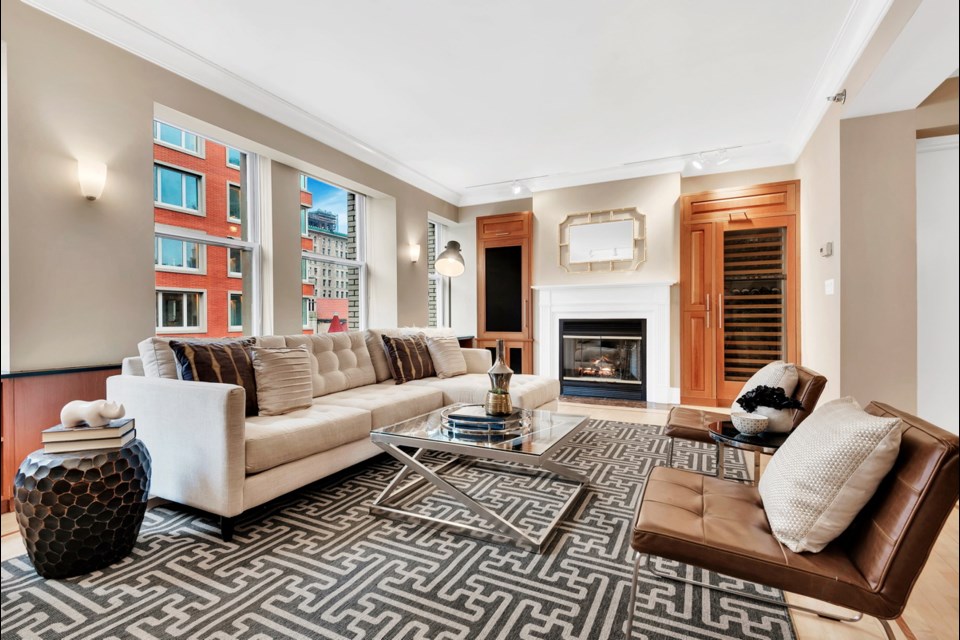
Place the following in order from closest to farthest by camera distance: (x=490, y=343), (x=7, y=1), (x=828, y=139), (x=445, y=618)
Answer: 1. (x=445, y=618)
2. (x=7, y=1)
3. (x=828, y=139)
4. (x=490, y=343)

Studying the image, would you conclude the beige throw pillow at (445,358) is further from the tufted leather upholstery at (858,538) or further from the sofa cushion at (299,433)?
the tufted leather upholstery at (858,538)

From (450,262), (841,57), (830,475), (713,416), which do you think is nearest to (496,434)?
(830,475)

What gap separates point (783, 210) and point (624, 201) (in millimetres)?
1561

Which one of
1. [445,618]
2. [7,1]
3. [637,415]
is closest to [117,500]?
[445,618]

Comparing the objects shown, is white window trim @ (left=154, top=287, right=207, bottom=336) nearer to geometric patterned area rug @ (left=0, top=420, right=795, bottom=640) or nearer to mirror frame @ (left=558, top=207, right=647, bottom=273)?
geometric patterned area rug @ (left=0, top=420, right=795, bottom=640)

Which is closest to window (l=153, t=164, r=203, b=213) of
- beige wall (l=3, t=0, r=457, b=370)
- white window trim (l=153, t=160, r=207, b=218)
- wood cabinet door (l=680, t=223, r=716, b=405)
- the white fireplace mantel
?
white window trim (l=153, t=160, r=207, b=218)

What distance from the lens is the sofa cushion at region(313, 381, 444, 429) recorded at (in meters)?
2.78

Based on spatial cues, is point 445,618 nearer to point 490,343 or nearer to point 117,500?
point 117,500

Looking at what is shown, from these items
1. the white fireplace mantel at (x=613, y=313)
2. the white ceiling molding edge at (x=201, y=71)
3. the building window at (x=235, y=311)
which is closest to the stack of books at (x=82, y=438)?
the building window at (x=235, y=311)

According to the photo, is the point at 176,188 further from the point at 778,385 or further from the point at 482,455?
the point at 778,385

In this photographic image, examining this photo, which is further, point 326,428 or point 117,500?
point 326,428

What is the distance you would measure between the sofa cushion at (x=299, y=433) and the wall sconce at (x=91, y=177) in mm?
1468

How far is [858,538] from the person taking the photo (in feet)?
3.78

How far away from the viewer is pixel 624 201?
5.15m
